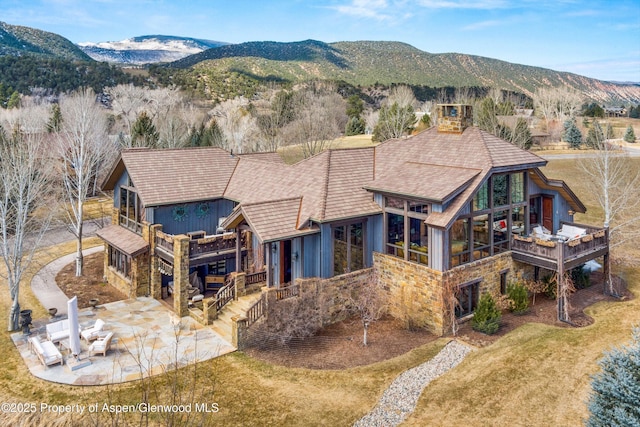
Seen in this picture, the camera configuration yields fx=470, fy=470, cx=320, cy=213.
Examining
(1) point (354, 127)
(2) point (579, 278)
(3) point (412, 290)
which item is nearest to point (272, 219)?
(3) point (412, 290)

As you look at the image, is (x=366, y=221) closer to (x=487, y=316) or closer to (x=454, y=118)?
(x=487, y=316)

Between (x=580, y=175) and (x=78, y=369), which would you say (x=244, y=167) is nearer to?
(x=78, y=369)

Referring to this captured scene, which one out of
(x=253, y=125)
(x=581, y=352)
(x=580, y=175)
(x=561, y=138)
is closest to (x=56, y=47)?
(x=253, y=125)

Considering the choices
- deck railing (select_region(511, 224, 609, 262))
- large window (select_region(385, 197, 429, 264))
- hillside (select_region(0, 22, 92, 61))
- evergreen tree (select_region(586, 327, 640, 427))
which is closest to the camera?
evergreen tree (select_region(586, 327, 640, 427))

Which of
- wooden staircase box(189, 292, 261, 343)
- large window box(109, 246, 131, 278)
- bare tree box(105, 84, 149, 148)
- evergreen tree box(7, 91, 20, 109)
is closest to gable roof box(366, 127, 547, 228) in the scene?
wooden staircase box(189, 292, 261, 343)

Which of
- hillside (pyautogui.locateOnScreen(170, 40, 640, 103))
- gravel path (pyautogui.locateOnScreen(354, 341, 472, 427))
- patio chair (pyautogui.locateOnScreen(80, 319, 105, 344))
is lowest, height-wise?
gravel path (pyautogui.locateOnScreen(354, 341, 472, 427))

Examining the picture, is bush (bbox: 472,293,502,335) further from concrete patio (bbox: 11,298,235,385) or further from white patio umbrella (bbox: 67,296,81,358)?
white patio umbrella (bbox: 67,296,81,358)

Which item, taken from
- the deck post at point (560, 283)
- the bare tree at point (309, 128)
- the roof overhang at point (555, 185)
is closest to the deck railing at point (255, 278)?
the deck post at point (560, 283)
